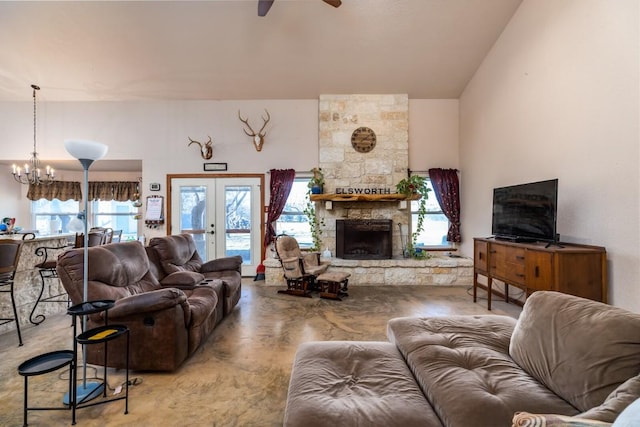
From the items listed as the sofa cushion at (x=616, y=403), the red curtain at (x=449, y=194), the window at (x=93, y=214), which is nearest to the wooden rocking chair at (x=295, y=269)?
the red curtain at (x=449, y=194)

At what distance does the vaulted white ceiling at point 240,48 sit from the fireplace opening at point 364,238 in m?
2.49

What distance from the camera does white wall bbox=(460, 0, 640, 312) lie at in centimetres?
256

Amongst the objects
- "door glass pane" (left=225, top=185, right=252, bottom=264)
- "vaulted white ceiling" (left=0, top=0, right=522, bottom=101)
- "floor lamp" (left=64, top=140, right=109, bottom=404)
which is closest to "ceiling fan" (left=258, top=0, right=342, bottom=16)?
"vaulted white ceiling" (left=0, top=0, right=522, bottom=101)

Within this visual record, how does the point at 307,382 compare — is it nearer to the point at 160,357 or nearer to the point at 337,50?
the point at 160,357

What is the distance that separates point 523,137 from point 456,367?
3623 millimetres

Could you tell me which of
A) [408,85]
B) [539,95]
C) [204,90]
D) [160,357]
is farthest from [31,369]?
[408,85]

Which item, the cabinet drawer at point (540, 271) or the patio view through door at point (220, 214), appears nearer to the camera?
the cabinet drawer at point (540, 271)

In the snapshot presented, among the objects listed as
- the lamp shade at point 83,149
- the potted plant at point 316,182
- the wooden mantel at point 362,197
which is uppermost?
the potted plant at point 316,182

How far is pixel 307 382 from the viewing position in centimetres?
146

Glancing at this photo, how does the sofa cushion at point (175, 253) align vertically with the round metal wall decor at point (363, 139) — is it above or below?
below

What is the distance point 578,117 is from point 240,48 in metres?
4.49

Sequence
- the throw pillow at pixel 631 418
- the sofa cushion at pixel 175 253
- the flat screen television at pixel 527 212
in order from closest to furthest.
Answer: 1. the throw pillow at pixel 631 418
2. the flat screen television at pixel 527 212
3. the sofa cushion at pixel 175 253

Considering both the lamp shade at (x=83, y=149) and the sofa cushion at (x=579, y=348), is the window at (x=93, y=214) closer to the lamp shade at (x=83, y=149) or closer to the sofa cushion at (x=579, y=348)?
the lamp shade at (x=83, y=149)

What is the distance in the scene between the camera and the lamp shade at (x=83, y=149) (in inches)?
79.7
